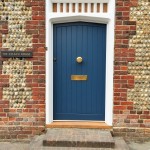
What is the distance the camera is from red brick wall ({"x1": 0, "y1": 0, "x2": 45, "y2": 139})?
16.8 feet

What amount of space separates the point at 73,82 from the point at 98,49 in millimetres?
866

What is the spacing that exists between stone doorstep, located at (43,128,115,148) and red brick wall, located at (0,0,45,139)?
47 cm

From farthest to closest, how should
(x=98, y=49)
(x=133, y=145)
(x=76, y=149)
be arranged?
(x=98, y=49) < (x=133, y=145) < (x=76, y=149)

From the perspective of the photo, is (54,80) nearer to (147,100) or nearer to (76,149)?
(76,149)

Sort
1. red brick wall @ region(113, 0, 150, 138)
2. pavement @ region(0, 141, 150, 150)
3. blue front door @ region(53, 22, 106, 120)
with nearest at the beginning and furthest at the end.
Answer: pavement @ region(0, 141, 150, 150)
red brick wall @ region(113, 0, 150, 138)
blue front door @ region(53, 22, 106, 120)

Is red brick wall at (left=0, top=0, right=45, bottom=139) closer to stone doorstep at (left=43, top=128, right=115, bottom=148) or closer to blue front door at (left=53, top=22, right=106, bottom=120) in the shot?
blue front door at (left=53, top=22, right=106, bottom=120)

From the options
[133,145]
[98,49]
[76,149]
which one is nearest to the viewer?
[76,149]

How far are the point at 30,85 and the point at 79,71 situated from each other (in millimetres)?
1051

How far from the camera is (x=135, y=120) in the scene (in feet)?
17.3

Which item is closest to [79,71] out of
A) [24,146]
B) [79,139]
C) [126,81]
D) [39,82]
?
[39,82]

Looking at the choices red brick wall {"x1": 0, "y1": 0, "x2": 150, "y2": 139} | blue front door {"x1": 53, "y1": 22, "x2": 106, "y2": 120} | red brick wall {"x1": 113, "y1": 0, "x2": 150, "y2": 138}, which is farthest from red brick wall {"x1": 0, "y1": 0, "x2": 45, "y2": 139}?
red brick wall {"x1": 113, "y1": 0, "x2": 150, "y2": 138}

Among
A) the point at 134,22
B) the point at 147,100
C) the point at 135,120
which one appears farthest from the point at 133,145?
the point at 134,22

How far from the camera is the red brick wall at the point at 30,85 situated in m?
5.12

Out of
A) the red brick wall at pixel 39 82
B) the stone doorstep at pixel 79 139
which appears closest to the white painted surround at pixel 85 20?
the red brick wall at pixel 39 82
